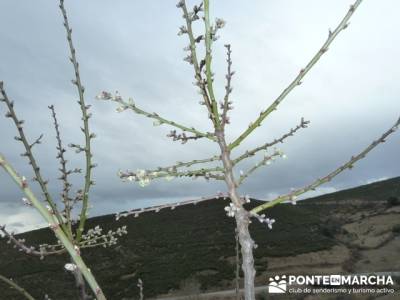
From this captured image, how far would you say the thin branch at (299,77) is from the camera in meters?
2.07

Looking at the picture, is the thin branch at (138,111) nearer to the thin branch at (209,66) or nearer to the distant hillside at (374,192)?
the thin branch at (209,66)

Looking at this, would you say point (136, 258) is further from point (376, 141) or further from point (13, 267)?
point (376, 141)

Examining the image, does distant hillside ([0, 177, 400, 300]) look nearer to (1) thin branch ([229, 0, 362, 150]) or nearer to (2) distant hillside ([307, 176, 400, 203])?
(2) distant hillside ([307, 176, 400, 203])

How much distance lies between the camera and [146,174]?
2525 mm

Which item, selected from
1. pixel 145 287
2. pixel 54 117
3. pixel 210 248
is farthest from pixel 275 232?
pixel 54 117

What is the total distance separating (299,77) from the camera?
7.23ft

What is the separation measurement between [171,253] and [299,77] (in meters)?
73.3

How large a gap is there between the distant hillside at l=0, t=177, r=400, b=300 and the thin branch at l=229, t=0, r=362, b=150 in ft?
146

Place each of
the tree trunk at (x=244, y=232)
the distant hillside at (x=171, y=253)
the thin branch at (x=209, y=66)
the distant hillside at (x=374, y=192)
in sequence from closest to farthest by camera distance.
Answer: the tree trunk at (x=244, y=232)
the thin branch at (x=209, y=66)
the distant hillside at (x=171, y=253)
the distant hillside at (x=374, y=192)

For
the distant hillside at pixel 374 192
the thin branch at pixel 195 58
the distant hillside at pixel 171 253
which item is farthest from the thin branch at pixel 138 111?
the distant hillside at pixel 374 192

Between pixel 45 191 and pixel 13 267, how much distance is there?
81864 mm

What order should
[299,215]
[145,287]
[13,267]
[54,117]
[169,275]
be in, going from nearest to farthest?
[54,117]
[145,287]
[169,275]
[13,267]
[299,215]

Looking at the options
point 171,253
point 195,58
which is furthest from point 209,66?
point 171,253

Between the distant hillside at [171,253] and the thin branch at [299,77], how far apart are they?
44612 millimetres
